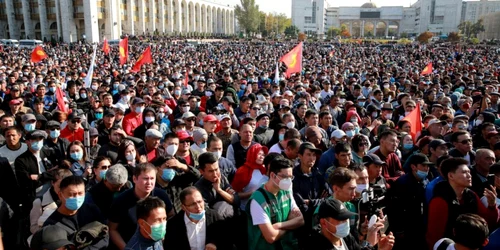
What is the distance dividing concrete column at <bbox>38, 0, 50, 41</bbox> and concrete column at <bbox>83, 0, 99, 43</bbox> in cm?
669

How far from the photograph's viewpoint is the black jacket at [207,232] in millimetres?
3060

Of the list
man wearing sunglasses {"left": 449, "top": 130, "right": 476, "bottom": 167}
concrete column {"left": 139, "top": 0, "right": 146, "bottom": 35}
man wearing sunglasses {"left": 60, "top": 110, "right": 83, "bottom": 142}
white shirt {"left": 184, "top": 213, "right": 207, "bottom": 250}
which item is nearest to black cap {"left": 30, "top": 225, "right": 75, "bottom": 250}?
white shirt {"left": 184, "top": 213, "right": 207, "bottom": 250}

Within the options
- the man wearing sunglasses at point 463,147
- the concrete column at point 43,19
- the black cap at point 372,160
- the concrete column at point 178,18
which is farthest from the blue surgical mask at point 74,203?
the concrete column at point 178,18

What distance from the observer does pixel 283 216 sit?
10.3 ft

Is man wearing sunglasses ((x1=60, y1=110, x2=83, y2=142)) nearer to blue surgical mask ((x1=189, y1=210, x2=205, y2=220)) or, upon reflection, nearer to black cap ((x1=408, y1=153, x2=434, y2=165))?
blue surgical mask ((x1=189, y1=210, x2=205, y2=220))

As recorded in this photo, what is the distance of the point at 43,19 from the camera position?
54156 mm

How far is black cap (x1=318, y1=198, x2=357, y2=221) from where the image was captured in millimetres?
2660

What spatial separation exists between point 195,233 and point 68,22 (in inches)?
2207

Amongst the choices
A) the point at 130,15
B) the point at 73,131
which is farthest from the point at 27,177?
the point at 130,15

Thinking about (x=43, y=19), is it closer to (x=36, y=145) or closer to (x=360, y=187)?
(x=36, y=145)

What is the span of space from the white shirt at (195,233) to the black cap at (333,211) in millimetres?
927

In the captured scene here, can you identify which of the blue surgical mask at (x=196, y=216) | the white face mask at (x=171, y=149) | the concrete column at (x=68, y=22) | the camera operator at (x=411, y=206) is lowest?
the camera operator at (x=411, y=206)

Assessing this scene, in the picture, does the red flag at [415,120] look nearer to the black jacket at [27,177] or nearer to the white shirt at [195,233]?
the white shirt at [195,233]

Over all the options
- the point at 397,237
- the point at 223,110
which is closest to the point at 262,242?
the point at 397,237
